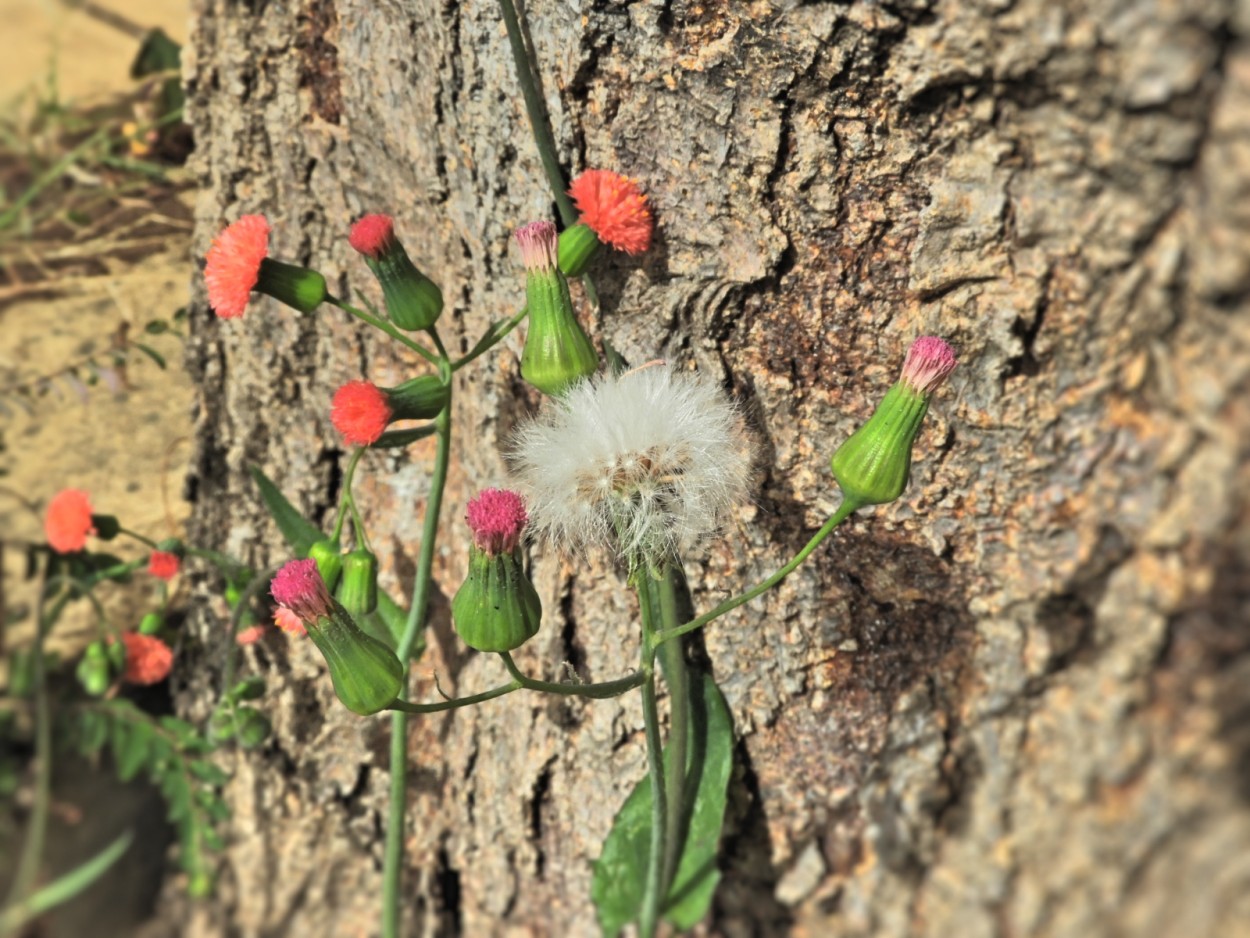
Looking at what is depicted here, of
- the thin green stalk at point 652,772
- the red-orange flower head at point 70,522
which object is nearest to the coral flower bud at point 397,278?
the thin green stalk at point 652,772

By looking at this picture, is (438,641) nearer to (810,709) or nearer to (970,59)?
(810,709)

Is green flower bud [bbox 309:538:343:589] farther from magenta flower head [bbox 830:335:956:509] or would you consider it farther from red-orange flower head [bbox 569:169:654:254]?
magenta flower head [bbox 830:335:956:509]

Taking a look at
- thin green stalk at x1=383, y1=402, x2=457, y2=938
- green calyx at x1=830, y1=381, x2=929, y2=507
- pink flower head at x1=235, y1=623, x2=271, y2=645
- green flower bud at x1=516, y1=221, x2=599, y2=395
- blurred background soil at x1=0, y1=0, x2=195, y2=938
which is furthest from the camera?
blurred background soil at x1=0, y1=0, x2=195, y2=938

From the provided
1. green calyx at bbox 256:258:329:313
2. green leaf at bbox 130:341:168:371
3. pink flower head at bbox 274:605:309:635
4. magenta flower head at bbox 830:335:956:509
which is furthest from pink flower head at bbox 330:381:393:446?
green leaf at bbox 130:341:168:371

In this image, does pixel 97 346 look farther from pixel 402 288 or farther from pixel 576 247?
pixel 576 247

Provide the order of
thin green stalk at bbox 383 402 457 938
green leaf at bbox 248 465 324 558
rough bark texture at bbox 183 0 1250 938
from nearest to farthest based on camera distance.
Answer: rough bark texture at bbox 183 0 1250 938
thin green stalk at bbox 383 402 457 938
green leaf at bbox 248 465 324 558
